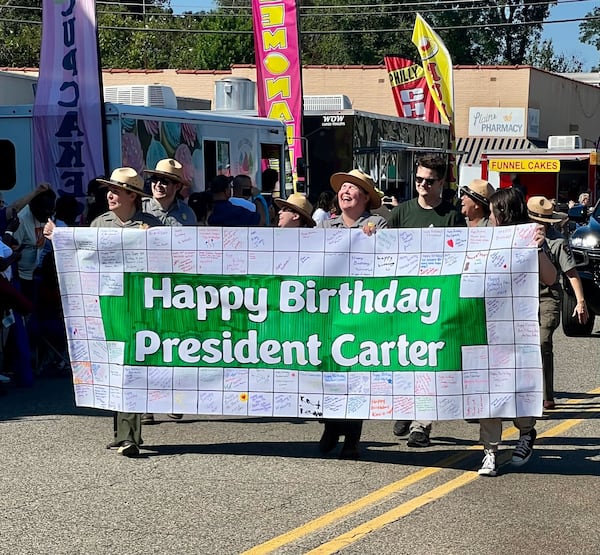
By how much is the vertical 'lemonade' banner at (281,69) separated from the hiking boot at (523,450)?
42.0 ft

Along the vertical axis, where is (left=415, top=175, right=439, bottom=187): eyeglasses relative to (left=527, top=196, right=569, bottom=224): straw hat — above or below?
above

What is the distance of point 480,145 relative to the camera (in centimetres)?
4331

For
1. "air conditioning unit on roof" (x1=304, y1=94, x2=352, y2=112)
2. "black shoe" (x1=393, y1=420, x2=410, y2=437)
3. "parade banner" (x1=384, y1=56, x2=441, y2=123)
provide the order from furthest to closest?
"parade banner" (x1=384, y1=56, x2=441, y2=123)
"air conditioning unit on roof" (x1=304, y1=94, x2=352, y2=112)
"black shoe" (x1=393, y1=420, x2=410, y2=437)

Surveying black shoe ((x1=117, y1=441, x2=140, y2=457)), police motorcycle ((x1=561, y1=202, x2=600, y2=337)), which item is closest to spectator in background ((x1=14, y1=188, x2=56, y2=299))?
black shoe ((x1=117, y1=441, x2=140, y2=457))

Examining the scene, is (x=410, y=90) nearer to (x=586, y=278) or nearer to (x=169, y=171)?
(x=586, y=278)

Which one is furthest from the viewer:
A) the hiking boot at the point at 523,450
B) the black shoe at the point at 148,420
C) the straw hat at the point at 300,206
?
the black shoe at the point at 148,420

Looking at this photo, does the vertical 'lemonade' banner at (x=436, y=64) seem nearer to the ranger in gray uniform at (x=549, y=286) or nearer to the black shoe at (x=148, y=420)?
the ranger in gray uniform at (x=549, y=286)

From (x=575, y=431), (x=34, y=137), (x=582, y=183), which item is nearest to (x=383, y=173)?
(x=582, y=183)

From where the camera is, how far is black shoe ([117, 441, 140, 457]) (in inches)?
309

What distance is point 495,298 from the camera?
24.1 ft

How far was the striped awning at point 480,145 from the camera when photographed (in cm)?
4328

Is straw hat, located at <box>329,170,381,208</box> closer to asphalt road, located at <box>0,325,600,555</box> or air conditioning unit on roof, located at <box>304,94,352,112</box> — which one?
asphalt road, located at <box>0,325,600,555</box>

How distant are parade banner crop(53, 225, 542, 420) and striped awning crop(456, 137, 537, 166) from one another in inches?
1423

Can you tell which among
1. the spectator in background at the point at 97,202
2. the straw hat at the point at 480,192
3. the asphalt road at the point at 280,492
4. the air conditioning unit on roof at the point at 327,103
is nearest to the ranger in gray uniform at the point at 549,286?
the asphalt road at the point at 280,492
